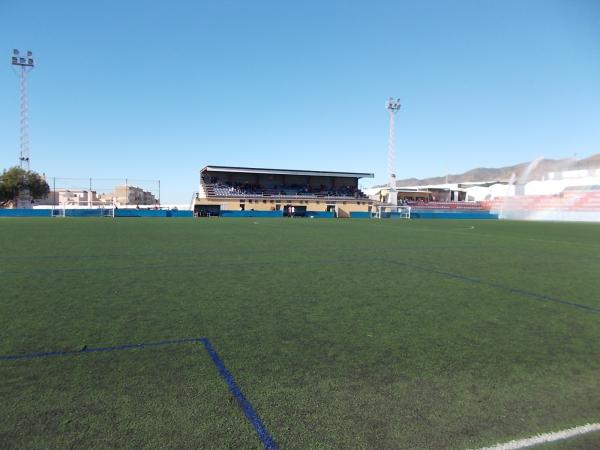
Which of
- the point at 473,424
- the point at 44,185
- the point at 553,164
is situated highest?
the point at 553,164

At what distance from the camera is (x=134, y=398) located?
2.84 m

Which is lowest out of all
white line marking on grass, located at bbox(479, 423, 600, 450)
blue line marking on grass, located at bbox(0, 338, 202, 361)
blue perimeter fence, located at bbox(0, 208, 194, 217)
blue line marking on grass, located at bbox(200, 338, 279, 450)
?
white line marking on grass, located at bbox(479, 423, 600, 450)

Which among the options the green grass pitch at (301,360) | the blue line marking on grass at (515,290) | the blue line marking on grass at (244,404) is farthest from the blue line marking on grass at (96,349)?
the blue line marking on grass at (515,290)

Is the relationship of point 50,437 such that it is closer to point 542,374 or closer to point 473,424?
point 473,424

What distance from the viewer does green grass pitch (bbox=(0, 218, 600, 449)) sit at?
252 cm

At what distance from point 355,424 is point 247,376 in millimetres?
1004

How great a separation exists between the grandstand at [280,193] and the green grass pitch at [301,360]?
39.6 metres

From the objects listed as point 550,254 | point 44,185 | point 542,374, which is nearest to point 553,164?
point 550,254

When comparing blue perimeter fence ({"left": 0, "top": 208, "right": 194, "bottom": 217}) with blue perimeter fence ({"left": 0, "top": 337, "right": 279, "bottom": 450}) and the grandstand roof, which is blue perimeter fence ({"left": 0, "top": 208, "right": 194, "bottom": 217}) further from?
blue perimeter fence ({"left": 0, "top": 337, "right": 279, "bottom": 450})

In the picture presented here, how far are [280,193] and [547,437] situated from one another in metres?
55.3

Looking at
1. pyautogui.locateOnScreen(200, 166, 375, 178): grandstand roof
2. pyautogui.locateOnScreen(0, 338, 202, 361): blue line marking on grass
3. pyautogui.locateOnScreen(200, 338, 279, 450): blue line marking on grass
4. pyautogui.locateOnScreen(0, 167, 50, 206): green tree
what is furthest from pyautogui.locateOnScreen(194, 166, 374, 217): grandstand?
pyautogui.locateOnScreen(200, 338, 279, 450): blue line marking on grass

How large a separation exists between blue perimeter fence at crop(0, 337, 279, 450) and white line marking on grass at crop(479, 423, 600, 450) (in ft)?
4.26

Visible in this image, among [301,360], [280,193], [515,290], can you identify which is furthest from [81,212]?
[301,360]

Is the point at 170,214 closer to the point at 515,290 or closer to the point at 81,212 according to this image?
the point at 81,212
